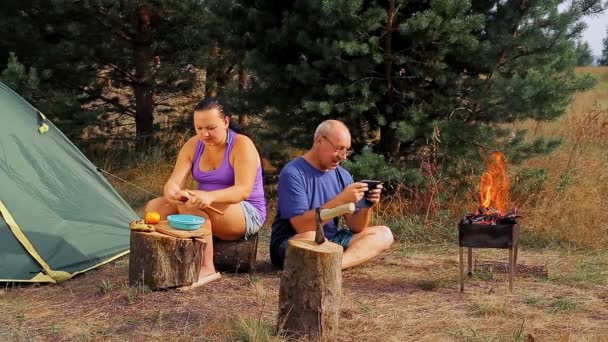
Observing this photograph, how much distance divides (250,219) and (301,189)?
460mm

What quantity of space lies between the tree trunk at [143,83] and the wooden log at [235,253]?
4.59m

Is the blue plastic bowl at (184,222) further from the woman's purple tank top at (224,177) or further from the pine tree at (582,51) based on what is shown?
the pine tree at (582,51)

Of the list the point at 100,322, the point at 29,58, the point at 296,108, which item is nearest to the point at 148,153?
the point at 29,58

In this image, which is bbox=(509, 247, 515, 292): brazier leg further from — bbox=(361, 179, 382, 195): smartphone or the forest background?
the forest background

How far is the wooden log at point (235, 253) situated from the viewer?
4.63m

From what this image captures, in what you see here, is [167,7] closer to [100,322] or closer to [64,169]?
[64,169]

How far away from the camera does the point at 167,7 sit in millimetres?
8227

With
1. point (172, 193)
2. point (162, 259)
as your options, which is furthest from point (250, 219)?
point (162, 259)

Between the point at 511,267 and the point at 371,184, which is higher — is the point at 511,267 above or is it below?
below

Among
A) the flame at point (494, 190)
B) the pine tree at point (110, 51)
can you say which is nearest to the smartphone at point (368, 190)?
the flame at point (494, 190)

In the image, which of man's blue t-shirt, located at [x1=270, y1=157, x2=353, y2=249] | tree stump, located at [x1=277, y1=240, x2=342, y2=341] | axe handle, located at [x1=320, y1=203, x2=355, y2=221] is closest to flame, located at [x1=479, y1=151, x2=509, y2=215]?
man's blue t-shirt, located at [x1=270, y1=157, x2=353, y2=249]

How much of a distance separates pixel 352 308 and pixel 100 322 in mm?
1393

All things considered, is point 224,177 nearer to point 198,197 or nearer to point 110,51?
point 198,197

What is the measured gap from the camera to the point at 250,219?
4.55m
